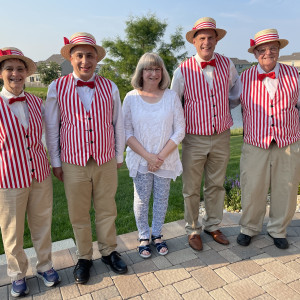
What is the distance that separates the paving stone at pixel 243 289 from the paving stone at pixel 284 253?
0.55 m

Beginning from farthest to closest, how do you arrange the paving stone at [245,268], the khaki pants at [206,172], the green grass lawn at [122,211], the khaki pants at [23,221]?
the green grass lawn at [122,211] → the khaki pants at [206,172] → the paving stone at [245,268] → the khaki pants at [23,221]

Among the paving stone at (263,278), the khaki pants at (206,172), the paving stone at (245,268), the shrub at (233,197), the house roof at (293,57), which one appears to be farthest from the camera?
the house roof at (293,57)

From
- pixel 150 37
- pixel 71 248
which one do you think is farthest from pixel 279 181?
pixel 150 37

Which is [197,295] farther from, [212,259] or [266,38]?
[266,38]

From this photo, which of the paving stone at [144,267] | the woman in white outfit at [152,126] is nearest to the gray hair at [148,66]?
the woman in white outfit at [152,126]

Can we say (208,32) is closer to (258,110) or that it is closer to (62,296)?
(258,110)

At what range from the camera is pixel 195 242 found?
3.12 metres

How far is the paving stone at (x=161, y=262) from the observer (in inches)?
111

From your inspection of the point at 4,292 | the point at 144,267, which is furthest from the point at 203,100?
the point at 4,292

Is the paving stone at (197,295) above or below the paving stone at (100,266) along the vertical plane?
above

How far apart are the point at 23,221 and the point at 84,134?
882 mm

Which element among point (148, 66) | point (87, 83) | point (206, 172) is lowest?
point (206, 172)

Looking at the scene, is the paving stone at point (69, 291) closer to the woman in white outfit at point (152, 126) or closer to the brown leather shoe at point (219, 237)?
the woman in white outfit at point (152, 126)

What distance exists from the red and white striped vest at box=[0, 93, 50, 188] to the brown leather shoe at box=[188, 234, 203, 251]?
1.69 m
